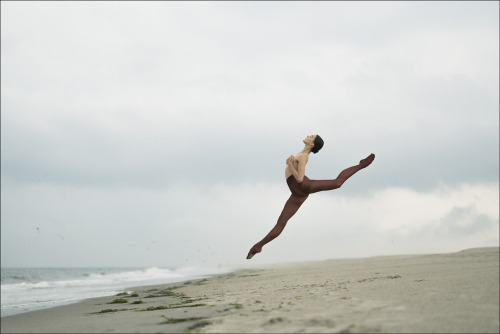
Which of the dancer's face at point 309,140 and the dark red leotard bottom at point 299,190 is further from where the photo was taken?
the dancer's face at point 309,140

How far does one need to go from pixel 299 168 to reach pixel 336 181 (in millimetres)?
771

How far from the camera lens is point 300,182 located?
845cm

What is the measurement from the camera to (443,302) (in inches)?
234

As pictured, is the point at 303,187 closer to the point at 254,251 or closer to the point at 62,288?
the point at 254,251

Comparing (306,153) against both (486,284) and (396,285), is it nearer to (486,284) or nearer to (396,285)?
(396,285)

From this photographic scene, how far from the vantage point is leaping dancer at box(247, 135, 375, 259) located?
8.46 meters

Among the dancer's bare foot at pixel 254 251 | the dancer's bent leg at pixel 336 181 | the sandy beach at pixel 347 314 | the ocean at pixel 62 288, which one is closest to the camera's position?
the sandy beach at pixel 347 314

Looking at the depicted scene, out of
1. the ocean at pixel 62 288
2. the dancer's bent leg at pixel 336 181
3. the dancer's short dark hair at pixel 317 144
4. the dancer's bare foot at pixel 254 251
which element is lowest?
the ocean at pixel 62 288

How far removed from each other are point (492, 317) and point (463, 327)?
1.74 ft

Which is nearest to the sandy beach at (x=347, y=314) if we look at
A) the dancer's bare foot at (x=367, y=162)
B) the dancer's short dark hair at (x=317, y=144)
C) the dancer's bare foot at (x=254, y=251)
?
the dancer's bare foot at (x=254, y=251)

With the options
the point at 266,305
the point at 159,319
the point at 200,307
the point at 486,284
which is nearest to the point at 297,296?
the point at 266,305

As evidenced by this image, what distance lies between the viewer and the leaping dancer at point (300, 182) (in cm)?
846

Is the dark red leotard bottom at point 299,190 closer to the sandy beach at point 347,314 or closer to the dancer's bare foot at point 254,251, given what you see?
the dancer's bare foot at point 254,251

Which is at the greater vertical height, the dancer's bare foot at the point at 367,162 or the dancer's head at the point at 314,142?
the dancer's head at the point at 314,142
